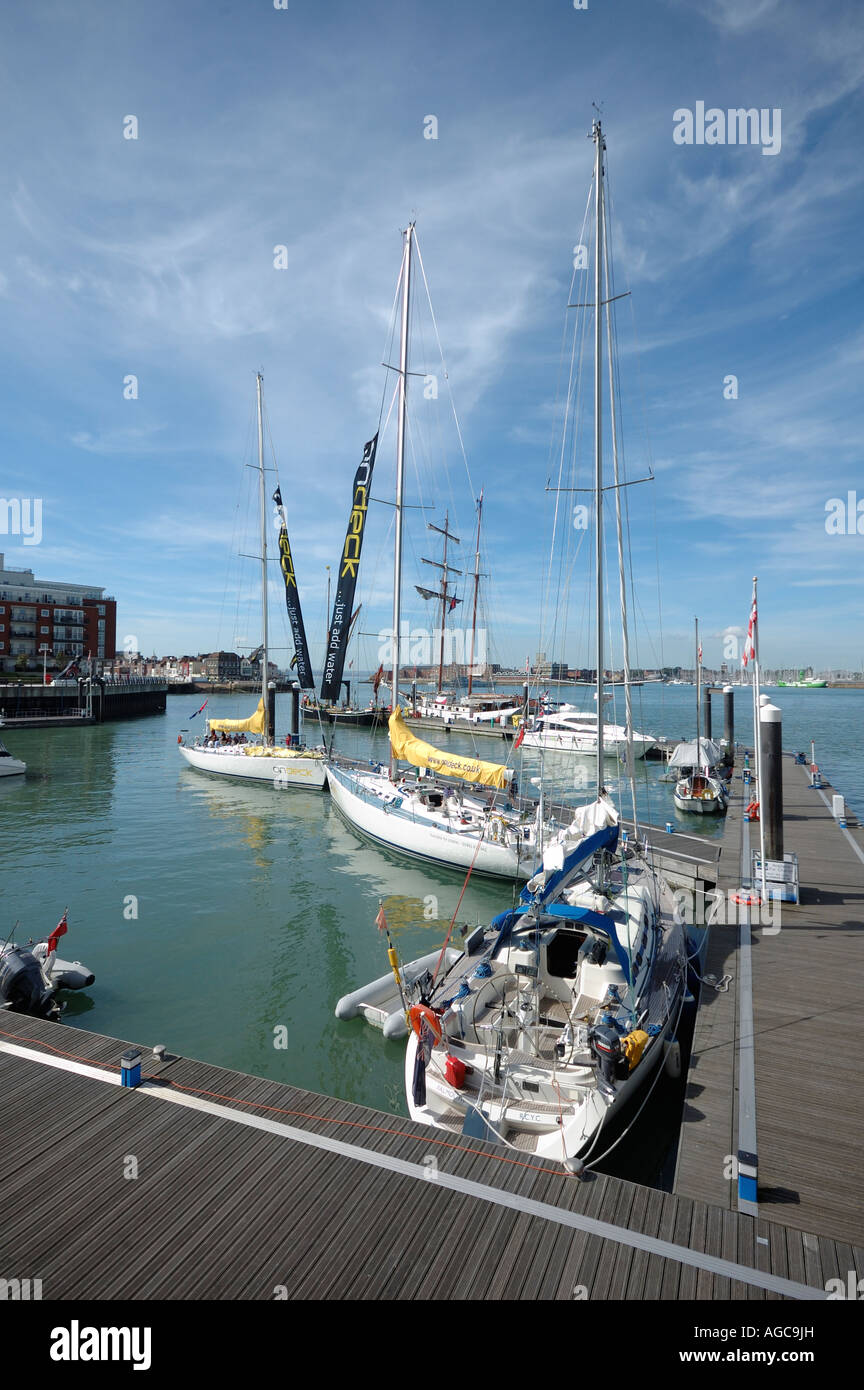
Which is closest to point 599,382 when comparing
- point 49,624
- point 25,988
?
point 25,988

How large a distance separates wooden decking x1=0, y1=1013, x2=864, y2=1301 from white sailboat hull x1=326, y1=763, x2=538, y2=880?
1123 centimetres

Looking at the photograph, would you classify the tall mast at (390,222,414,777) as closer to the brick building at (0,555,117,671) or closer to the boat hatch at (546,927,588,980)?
the boat hatch at (546,927,588,980)

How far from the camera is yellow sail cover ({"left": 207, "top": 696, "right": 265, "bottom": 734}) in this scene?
42.0m

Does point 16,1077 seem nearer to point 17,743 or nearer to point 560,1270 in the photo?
point 560,1270

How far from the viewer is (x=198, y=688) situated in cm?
15575

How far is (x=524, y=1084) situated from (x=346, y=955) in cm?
831

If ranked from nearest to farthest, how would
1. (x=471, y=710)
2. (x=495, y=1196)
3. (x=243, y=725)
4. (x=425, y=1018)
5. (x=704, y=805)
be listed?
(x=495, y=1196), (x=425, y=1018), (x=704, y=805), (x=243, y=725), (x=471, y=710)

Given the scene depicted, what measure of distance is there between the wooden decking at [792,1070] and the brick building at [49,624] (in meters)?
104

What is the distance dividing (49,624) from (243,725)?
73.3m

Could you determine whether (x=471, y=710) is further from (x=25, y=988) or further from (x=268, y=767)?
(x=25, y=988)

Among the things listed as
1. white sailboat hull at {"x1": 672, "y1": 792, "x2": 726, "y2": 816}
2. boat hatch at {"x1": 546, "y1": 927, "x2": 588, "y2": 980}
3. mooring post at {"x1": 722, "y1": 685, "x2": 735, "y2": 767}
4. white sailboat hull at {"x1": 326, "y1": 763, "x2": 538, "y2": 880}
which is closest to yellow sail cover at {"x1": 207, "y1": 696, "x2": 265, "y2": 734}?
white sailboat hull at {"x1": 326, "y1": 763, "x2": 538, "y2": 880}

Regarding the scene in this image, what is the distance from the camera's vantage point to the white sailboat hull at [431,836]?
20984 millimetres

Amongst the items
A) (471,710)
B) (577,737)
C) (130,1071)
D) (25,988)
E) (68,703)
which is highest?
(68,703)

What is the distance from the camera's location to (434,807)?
2364 cm
